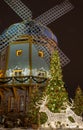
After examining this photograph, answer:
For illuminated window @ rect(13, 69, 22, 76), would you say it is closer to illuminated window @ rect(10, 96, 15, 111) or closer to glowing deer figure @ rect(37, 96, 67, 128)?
illuminated window @ rect(10, 96, 15, 111)

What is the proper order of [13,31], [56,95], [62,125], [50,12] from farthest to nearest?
[50,12] → [13,31] → [56,95] → [62,125]

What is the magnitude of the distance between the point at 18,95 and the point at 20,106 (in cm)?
128

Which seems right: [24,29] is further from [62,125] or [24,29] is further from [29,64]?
[62,125]

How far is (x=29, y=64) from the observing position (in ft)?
107

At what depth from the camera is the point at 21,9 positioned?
36281 millimetres

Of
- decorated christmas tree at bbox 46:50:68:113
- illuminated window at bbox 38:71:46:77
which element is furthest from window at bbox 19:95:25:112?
decorated christmas tree at bbox 46:50:68:113

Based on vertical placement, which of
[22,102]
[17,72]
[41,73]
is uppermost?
[17,72]

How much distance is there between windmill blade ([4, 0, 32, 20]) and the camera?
35.8 meters

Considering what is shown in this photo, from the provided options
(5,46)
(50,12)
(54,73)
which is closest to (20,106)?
(5,46)

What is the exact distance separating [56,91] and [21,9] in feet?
54.1

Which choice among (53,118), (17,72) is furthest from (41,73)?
(53,118)

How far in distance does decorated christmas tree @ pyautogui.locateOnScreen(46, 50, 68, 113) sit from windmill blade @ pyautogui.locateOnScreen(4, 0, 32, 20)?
1313 cm

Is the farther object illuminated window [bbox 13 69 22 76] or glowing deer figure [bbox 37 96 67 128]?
illuminated window [bbox 13 69 22 76]

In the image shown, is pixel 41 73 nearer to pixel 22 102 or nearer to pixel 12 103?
pixel 22 102
